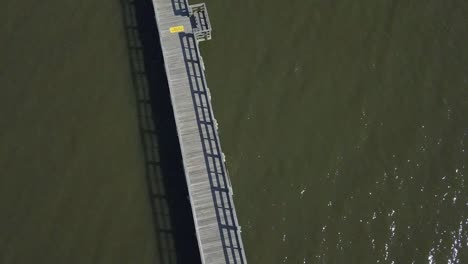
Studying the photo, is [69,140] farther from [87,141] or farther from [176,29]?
[176,29]

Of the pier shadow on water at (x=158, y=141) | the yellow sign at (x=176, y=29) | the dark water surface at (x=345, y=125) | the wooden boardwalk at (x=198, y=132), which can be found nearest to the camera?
the wooden boardwalk at (x=198, y=132)

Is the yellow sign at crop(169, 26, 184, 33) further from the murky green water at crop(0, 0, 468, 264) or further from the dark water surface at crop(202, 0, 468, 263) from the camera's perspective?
the murky green water at crop(0, 0, 468, 264)

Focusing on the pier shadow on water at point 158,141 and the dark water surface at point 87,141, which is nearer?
the pier shadow on water at point 158,141

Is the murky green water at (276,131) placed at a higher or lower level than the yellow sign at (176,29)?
lower

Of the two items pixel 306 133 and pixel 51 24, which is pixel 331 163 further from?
pixel 51 24

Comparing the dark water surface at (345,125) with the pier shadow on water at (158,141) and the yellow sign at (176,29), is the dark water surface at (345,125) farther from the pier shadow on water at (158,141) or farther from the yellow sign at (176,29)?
the pier shadow on water at (158,141)

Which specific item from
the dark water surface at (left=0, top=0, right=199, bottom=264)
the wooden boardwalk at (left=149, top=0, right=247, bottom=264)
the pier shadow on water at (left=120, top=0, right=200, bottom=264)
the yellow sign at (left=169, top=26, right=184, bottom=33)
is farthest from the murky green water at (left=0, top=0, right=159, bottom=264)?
the yellow sign at (left=169, top=26, right=184, bottom=33)

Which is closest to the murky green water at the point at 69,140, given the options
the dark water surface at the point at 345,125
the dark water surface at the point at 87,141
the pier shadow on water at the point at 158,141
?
the dark water surface at the point at 87,141

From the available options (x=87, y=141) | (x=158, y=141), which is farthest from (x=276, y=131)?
(x=87, y=141)
